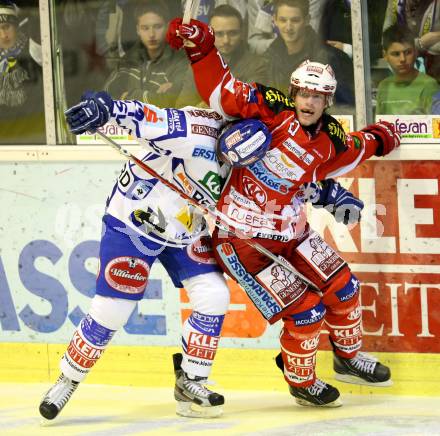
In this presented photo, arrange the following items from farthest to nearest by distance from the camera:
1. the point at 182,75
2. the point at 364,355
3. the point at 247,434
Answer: the point at 182,75
the point at 364,355
the point at 247,434

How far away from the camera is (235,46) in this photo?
5.75 m

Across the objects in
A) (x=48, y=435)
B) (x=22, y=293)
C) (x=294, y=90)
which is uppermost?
(x=294, y=90)

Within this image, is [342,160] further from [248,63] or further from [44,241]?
[44,241]

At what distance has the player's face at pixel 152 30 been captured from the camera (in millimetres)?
5898

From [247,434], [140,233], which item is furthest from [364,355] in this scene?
[140,233]

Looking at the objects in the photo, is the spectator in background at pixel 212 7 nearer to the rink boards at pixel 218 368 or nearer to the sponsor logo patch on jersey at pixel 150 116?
the sponsor logo patch on jersey at pixel 150 116

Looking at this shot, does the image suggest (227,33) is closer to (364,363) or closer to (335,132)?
(335,132)

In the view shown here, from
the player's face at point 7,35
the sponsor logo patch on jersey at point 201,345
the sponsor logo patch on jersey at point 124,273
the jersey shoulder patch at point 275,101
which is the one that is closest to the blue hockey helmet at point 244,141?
the jersey shoulder patch at point 275,101

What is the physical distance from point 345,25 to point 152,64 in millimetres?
928

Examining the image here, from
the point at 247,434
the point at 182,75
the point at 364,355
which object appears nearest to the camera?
the point at 247,434

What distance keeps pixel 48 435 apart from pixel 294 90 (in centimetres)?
168

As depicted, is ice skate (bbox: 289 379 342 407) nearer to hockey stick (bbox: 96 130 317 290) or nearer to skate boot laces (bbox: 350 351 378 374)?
skate boot laces (bbox: 350 351 378 374)

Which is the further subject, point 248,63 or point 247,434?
point 248,63

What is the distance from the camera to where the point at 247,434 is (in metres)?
5.04
